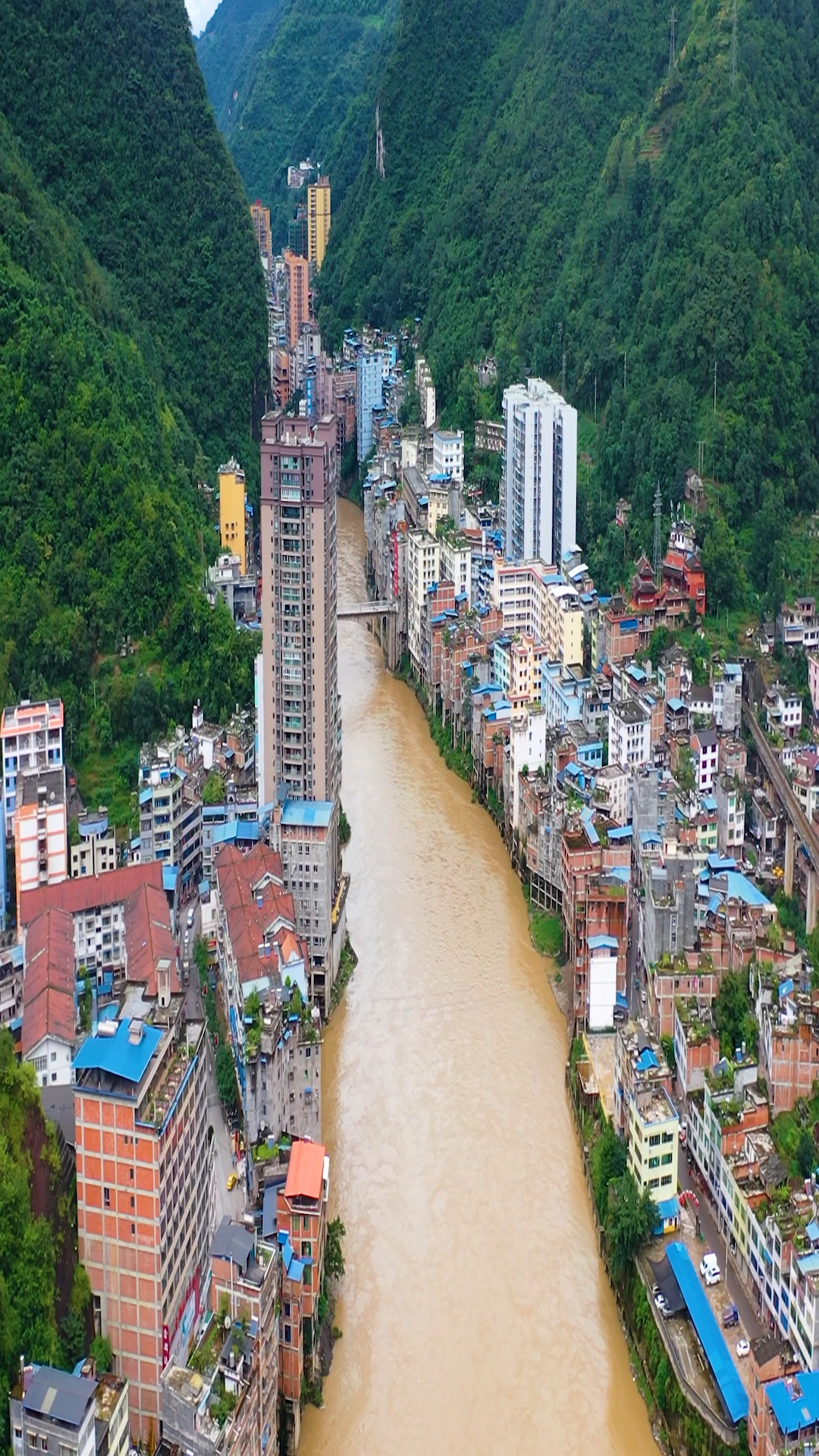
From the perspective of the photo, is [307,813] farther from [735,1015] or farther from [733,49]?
[733,49]

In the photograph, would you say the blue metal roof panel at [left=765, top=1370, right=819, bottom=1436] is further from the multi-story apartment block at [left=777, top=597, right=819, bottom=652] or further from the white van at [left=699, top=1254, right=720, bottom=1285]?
the multi-story apartment block at [left=777, top=597, right=819, bottom=652]

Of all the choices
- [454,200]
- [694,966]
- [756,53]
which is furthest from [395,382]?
[694,966]

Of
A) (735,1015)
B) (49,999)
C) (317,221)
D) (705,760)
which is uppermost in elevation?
(317,221)

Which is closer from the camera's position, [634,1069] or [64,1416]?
[64,1416]

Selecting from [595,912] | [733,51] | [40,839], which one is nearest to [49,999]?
[40,839]

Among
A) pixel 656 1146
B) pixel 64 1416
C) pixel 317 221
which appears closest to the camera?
pixel 64 1416

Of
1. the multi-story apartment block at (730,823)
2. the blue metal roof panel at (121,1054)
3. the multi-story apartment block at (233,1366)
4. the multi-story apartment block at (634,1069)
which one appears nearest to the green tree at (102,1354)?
the multi-story apartment block at (233,1366)
